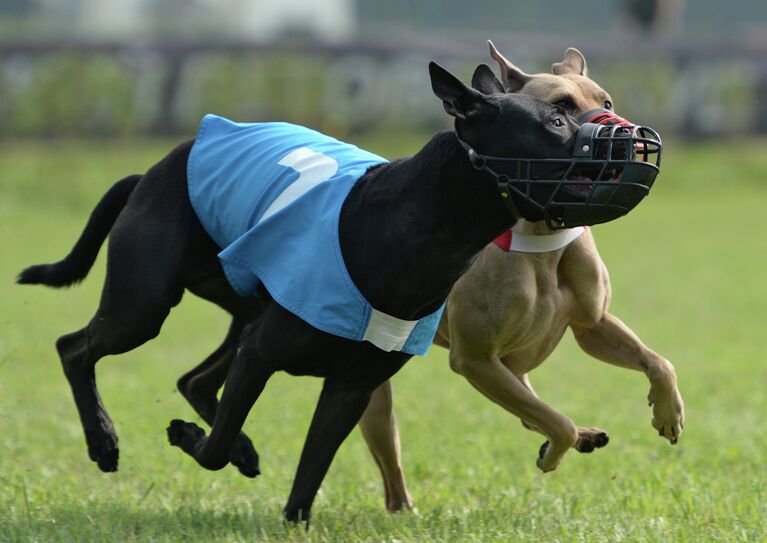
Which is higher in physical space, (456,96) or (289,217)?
(456,96)

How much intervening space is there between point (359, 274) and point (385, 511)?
137cm

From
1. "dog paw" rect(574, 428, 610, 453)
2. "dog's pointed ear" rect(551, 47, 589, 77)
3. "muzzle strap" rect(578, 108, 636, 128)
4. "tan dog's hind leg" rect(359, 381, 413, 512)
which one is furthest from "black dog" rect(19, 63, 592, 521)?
"dog's pointed ear" rect(551, 47, 589, 77)

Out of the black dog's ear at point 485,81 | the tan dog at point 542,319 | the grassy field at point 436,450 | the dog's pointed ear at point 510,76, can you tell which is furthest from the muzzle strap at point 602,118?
the grassy field at point 436,450

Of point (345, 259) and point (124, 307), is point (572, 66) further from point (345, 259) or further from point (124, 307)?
point (124, 307)

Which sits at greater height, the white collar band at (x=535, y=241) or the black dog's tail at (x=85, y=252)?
the white collar band at (x=535, y=241)

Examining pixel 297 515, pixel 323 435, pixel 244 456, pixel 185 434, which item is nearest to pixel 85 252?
pixel 185 434

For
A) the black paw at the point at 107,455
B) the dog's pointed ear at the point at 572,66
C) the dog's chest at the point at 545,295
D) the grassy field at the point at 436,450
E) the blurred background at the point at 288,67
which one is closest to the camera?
the grassy field at the point at 436,450

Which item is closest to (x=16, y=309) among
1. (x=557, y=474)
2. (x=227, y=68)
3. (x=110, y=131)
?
(x=557, y=474)

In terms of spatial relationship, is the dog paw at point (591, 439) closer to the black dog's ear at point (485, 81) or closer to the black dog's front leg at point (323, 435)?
the black dog's front leg at point (323, 435)

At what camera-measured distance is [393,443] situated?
18.1ft

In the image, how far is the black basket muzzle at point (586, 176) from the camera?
13.1 ft

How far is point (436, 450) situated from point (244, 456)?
1994 millimetres

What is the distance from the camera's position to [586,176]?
407cm

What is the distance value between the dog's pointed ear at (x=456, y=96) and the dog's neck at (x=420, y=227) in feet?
0.52
